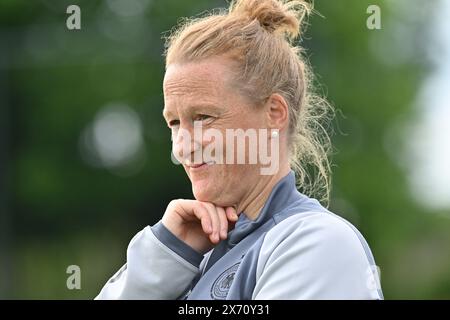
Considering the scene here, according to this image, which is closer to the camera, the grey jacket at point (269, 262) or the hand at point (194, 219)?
the grey jacket at point (269, 262)

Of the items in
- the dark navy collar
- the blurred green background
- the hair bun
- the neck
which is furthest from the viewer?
the blurred green background

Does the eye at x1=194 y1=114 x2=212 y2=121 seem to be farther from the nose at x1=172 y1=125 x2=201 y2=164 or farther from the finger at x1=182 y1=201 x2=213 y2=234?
the finger at x1=182 y1=201 x2=213 y2=234

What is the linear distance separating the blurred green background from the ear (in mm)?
9878

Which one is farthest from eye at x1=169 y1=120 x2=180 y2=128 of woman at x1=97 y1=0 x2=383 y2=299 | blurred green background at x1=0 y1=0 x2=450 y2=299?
blurred green background at x1=0 y1=0 x2=450 y2=299

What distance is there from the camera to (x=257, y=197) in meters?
2.42

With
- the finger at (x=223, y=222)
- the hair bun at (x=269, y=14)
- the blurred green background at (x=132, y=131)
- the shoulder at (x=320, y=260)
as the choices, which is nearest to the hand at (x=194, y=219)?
the finger at (x=223, y=222)

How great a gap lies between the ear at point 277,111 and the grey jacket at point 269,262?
0.14 metres

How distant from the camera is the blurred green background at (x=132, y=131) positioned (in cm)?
1275

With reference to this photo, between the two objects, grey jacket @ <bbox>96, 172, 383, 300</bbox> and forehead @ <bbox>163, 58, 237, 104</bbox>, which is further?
forehead @ <bbox>163, 58, 237, 104</bbox>

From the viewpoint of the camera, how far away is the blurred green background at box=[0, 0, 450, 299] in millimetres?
12750

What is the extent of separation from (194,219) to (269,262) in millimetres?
371

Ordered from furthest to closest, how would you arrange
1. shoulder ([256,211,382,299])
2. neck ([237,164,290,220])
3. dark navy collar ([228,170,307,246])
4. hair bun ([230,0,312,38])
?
hair bun ([230,0,312,38]), neck ([237,164,290,220]), dark navy collar ([228,170,307,246]), shoulder ([256,211,382,299])

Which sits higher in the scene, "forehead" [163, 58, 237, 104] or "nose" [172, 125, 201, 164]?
"forehead" [163, 58, 237, 104]

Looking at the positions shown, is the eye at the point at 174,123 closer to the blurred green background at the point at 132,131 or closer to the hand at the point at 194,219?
the hand at the point at 194,219
